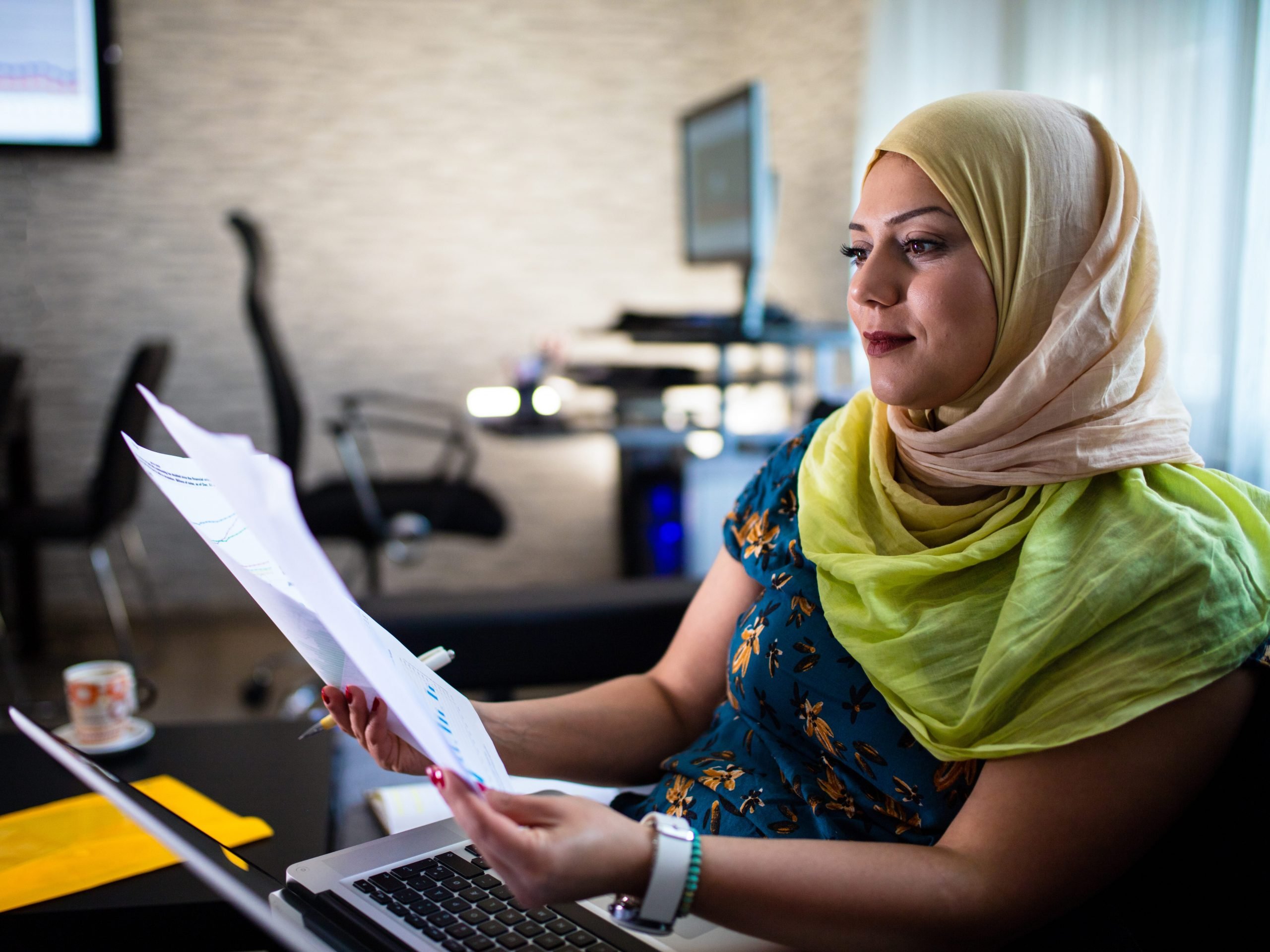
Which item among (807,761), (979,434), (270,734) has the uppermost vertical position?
(979,434)

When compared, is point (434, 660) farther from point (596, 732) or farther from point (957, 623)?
point (957, 623)

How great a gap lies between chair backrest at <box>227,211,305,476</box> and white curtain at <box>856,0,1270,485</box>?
1.96 meters

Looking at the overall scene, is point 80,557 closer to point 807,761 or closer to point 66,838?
point 66,838

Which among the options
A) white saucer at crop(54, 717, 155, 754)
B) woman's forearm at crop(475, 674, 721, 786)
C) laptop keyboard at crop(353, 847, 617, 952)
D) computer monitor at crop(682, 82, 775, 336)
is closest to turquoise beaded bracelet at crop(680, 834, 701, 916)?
laptop keyboard at crop(353, 847, 617, 952)

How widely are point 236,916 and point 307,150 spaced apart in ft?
11.3

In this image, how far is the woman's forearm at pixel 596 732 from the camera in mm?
1019

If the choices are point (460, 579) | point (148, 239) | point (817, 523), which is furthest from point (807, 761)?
point (148, 239)

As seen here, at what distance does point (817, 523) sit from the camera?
0.98 m

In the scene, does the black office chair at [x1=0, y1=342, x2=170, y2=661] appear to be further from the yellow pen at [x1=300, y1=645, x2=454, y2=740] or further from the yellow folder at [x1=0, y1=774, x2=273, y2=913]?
the yellow pen at [x1=300, y1=645, x2=454, y2=740]

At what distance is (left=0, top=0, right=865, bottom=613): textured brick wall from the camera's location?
3678mm

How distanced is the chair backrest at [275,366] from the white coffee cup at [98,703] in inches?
56.6

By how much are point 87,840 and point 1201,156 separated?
211cm

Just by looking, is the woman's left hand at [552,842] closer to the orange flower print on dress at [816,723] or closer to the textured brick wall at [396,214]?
the orange flower print on dress at [816,723]

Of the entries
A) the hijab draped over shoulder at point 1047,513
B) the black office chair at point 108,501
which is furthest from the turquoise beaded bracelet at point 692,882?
the black office chair at point 108,501
